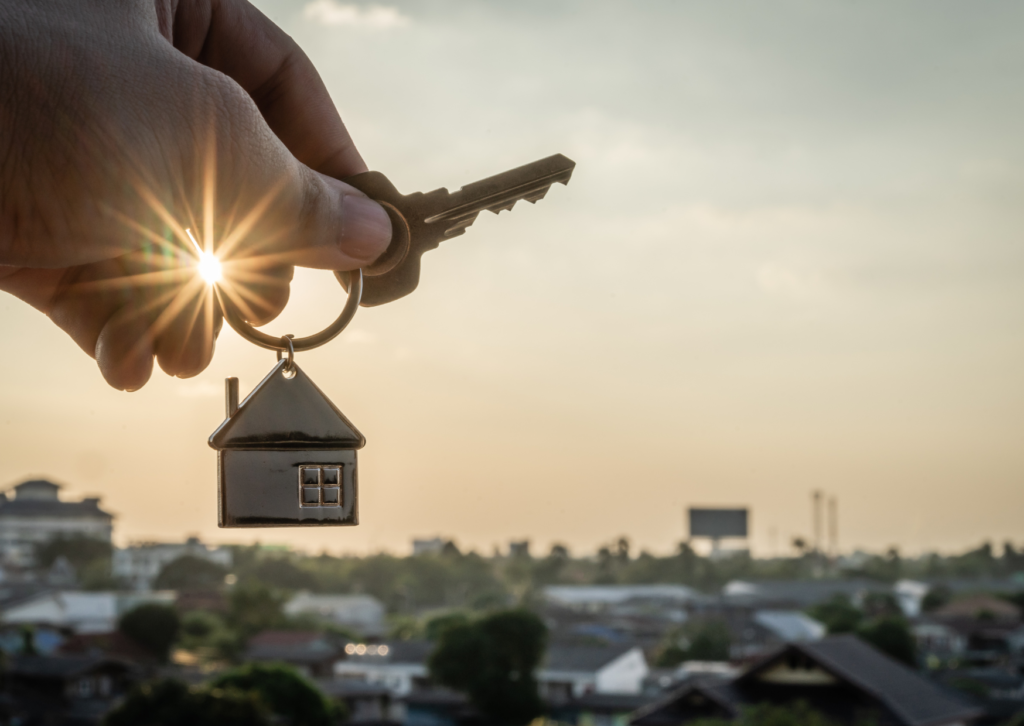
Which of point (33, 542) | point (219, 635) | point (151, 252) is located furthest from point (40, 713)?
point (33, 542)

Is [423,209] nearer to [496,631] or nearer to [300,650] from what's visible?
[496,631]

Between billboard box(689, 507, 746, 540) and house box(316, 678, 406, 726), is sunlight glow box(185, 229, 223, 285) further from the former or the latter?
billboard box(689, 507, 746, 540)

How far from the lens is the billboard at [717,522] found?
120 feet

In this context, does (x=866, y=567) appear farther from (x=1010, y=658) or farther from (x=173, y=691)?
(x=173, y=691)

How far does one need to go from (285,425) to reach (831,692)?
42.8 feet

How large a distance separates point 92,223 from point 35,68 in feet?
0.40

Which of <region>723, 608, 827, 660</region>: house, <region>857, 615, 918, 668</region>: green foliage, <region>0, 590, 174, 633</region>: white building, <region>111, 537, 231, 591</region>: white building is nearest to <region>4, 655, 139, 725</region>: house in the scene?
<region>0, 590, 174, 633</region>: white building

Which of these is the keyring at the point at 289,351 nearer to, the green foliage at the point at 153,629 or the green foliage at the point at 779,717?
the green foliage at the point at 779,717

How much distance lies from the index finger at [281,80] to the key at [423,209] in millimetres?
182

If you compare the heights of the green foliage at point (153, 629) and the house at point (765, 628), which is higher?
the green foliage at point (153, 629)

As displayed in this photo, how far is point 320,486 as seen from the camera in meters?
0.81

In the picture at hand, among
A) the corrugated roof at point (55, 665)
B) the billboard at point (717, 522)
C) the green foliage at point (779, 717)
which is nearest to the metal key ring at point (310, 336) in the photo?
the green foliage at point (779, 717)

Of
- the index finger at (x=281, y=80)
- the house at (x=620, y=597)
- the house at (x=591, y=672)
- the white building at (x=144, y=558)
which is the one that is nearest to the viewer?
the index finger at (x=281, y=80)

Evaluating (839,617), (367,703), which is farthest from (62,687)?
(839,617)
